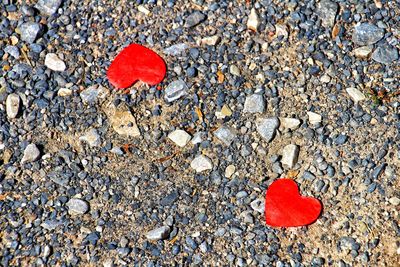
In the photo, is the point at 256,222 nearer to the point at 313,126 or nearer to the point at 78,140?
the point at 313,126

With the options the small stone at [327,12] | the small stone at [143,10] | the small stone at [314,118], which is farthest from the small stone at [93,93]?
the small stone at [327,12]

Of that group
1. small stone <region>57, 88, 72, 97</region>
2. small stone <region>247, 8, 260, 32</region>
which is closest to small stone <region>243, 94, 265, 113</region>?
small stone <region>247, 8, 260, 32</region>

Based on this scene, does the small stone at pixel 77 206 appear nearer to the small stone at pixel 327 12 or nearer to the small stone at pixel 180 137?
the small stone at pixel 180 137

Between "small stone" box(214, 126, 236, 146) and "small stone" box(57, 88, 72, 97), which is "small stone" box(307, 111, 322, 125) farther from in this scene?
"small stone" box(57, 88, 72, 97)

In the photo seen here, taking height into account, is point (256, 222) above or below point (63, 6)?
below

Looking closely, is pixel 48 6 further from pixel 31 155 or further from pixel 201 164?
pixel 201 164

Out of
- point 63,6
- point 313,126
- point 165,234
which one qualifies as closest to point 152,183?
point 165,234
